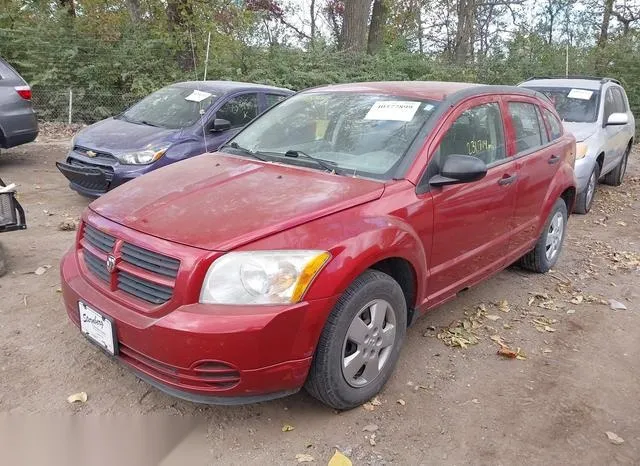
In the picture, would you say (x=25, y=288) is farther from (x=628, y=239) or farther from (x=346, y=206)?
(x=628, y=239)

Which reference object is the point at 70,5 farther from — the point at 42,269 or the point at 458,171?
the point at 458,171

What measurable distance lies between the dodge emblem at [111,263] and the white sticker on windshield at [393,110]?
1.82 metres

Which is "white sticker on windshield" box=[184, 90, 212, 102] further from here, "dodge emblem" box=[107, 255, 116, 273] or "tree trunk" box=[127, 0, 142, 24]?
"tree trunk" box=[127, 0, 142, 24]

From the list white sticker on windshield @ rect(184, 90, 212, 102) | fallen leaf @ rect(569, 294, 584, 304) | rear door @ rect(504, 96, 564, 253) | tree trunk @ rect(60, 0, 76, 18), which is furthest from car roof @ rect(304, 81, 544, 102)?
tree trunk @ rect(60, 0, 76, 18)

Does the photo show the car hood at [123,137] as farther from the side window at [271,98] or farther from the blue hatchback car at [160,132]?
the side window at [271,98]

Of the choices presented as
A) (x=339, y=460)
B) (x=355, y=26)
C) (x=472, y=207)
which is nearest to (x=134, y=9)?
(x=355, y=26)

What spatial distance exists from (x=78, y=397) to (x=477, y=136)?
2.92 meters

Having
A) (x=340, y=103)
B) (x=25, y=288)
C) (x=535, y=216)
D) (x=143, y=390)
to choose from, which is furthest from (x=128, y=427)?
(x=535, y=216)

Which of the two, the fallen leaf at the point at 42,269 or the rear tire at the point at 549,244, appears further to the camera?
the rear tire at the point at 549,244

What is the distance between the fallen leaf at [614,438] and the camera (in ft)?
9.37

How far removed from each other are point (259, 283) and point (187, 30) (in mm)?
12439

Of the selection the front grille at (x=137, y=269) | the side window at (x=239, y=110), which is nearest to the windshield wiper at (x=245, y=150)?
the front grille at (x=137, y=269)

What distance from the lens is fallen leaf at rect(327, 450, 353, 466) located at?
2.63 metres

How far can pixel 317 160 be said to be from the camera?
11.4 ft
